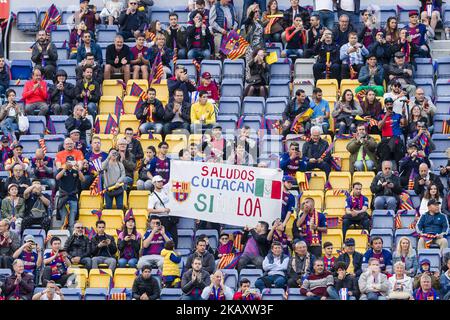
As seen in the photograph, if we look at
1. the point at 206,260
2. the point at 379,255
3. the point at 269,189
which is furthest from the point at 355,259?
the point at 206,260

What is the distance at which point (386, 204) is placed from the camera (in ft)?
117

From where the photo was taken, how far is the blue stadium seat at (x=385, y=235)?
34906 millimetres

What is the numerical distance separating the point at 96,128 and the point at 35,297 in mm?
5020

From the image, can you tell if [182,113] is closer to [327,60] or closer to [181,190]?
[181,190]

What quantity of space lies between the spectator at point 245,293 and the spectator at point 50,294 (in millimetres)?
2734

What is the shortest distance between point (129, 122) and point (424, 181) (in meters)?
5.53

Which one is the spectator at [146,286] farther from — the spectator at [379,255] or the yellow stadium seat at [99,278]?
the spectator at [379,255]

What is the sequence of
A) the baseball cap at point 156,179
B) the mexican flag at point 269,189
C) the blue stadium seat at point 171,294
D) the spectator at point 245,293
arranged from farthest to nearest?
the baseball cap at point 156,179, the mexican flag at point 269,189, the blue stadium seat at point 171,294, the spectator at point 245,293

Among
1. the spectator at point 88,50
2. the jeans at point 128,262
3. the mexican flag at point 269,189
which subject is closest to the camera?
the jeans at point 128,262

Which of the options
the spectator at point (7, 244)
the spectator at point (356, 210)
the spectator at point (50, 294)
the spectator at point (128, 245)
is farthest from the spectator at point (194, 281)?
the spectator at point (7, 244)

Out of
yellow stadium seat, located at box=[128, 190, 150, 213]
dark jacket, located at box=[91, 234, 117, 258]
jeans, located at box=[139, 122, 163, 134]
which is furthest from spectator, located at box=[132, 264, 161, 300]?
jeans, located at box=[139, 122, 163, 134]
